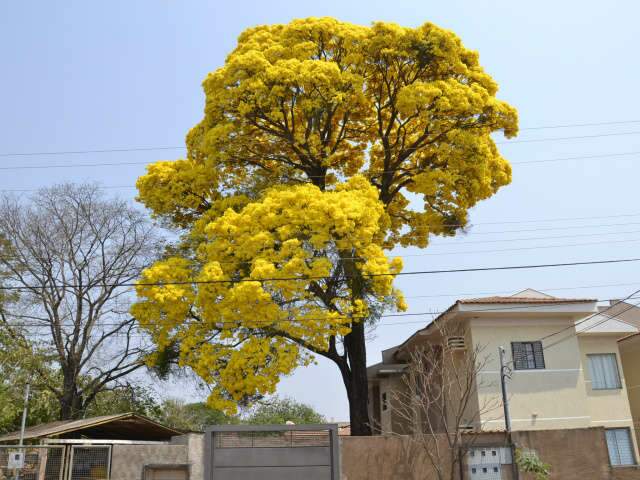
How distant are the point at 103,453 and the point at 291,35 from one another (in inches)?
534

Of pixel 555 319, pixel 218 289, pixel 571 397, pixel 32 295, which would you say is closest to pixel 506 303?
pixel 555 319

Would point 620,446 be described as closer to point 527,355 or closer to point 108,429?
point 527,355

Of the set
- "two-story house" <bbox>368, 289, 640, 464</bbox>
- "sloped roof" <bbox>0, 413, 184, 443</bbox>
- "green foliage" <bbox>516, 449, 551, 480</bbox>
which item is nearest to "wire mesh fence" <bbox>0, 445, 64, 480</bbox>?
"sloped roof" <bbox>0, 413, 184, 443</bbox>

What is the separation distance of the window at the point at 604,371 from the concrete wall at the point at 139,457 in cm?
1470

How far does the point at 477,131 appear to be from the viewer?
67.9ft

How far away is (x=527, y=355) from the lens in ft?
69.5

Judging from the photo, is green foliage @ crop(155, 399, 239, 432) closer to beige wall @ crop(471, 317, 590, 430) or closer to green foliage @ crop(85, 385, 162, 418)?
green foliage @ crop(85, 385, 162, 418)

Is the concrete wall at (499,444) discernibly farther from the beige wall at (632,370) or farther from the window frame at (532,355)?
the beige wall at (632,370)

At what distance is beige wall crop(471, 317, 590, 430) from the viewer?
20562mm

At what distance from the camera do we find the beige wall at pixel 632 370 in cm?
2419

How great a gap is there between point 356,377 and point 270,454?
5.79 metres

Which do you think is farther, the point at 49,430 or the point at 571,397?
the point at 571,397

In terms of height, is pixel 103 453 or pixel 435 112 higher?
pixel 435 112

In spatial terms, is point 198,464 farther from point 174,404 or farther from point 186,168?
point 174,404
